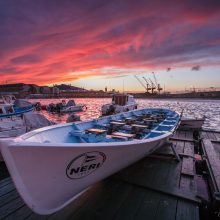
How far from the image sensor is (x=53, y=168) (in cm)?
331

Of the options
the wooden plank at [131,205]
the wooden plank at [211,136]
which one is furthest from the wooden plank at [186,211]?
the wooden plank at [211,136]

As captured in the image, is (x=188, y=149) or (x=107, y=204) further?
(x=188, y=149)

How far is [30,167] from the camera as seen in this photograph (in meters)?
3.12

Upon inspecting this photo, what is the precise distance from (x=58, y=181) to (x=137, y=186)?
101 inches

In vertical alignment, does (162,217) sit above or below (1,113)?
below

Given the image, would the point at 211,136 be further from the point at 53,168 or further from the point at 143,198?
the point at 53,168

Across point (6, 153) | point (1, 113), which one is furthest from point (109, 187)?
point (1, 113)

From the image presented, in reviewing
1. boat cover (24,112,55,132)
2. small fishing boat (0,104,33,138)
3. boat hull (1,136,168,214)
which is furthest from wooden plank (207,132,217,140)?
small fishing boat (0,104,33,138)

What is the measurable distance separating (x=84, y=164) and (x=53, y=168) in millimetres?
622

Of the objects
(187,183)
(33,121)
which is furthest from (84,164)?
(33,121)

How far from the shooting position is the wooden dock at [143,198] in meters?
4.02

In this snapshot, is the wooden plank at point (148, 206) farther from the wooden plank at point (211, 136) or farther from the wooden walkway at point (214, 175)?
the wooden plank at point (211, 136)

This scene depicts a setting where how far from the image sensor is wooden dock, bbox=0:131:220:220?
402cm

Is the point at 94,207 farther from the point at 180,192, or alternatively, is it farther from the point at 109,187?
the point at 180,192
